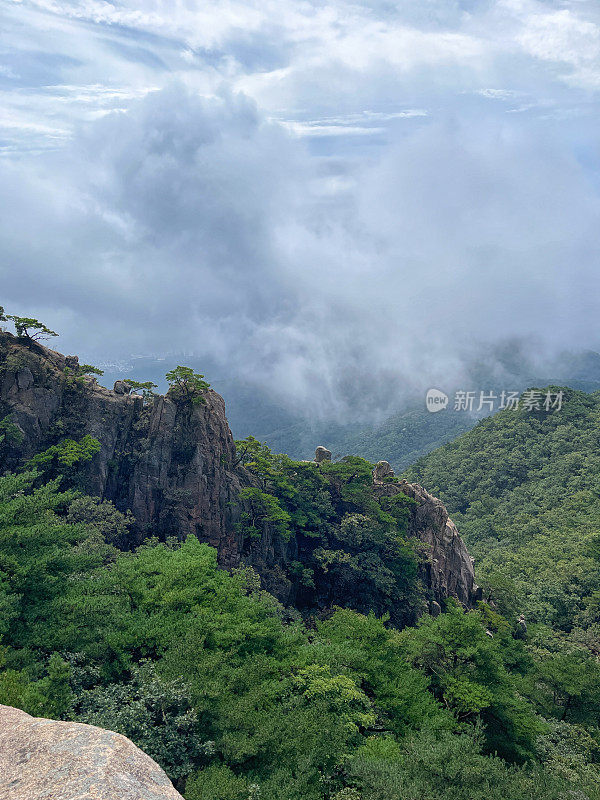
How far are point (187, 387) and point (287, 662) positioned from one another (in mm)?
22033

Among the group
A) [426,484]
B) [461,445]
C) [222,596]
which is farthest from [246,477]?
[461,445]

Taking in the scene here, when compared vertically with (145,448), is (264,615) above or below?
below

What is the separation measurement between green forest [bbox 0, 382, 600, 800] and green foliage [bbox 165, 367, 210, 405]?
221 inches

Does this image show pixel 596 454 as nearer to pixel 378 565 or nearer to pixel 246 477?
pixel 378 565

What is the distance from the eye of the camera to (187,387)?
36656mm

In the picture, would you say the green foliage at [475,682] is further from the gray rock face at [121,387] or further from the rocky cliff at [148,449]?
the gray rock face at [121,387]

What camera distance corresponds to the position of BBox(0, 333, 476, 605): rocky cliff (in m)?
32.1

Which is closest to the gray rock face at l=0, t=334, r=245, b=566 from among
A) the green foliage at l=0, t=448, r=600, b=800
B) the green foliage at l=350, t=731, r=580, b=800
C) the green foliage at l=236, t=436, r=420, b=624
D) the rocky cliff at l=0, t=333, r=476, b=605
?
the rocky cliff at l=0, t=333, r=476, b=605

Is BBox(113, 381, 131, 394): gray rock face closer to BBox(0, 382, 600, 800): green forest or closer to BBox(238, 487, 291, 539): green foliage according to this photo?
BBox(0, 382, 600, 800): green forest

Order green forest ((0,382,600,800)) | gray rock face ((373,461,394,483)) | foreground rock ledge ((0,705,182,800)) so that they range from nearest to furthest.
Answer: foreground rock ledge ((0,705,182,800))
green forest ((0,382,600,800))
gray rock face ((373,461,394,483))

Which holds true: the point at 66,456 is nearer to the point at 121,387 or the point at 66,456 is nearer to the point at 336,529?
the point at 121,387

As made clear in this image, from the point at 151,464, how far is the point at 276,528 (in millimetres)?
10201

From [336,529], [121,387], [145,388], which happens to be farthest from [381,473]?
[121,387]

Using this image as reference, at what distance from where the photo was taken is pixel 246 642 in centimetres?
1903
